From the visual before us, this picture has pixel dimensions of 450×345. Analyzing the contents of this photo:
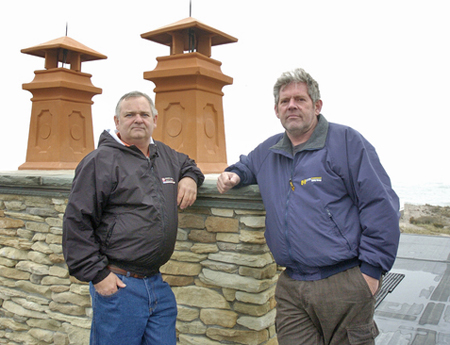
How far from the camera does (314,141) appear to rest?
2480 mm

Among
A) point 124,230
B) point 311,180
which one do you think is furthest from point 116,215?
point 311,180

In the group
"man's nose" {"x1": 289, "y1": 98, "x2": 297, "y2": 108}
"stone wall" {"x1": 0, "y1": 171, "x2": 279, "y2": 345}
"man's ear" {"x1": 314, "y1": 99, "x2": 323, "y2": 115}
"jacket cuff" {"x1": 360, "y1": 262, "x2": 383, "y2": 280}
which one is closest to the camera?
"jacket cuff" {"x1": 360, "y1": 262, "x2": 383, "y2": 280}

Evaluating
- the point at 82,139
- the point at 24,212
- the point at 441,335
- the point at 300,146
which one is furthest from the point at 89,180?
the point at 82,139

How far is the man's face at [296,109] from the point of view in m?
2.50

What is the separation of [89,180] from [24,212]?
2.52 meters

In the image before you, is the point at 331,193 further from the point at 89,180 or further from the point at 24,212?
the point at 24,212

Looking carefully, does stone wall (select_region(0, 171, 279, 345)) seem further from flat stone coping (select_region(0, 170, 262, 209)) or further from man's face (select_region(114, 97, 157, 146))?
man's face (select_region(114, 97, 157, 146))

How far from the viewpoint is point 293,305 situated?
252 centimetres

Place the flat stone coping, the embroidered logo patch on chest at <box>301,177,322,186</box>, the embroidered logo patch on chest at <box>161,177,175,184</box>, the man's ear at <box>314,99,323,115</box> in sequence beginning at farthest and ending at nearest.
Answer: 1. the flat stone coping
2. the embroidered logo patch on chest at <box>161,177,175,184</box>
3. the man's ear at <box>314,99,323,115</box>
4. the embroidered logo patch on chest at <box>301,177,322,186</box>

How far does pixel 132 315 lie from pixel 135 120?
119cm

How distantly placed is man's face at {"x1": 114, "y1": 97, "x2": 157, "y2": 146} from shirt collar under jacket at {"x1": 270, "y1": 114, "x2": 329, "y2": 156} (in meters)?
0.81

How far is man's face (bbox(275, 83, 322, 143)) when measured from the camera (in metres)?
2.50

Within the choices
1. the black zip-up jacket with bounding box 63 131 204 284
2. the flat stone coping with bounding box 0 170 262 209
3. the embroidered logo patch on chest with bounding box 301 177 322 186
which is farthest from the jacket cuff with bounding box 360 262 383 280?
the black zip-up jacket with bounding box 63 131 204 284

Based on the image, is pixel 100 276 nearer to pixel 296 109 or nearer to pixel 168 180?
pixel 168 180
